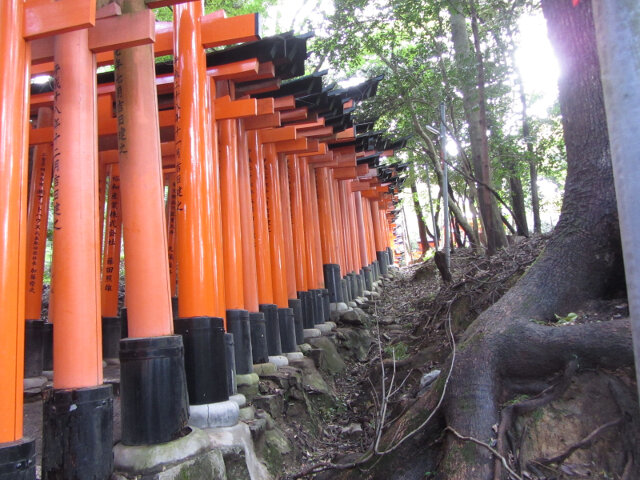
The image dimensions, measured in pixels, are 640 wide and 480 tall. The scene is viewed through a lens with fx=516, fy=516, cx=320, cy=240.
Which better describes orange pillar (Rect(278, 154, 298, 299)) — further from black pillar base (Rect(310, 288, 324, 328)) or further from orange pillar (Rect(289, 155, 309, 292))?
black pillar base (Rect(310, 288, 324, 328))

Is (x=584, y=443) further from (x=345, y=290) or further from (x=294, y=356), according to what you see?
(x=345, y=290)

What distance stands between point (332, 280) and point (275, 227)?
344 centimetres

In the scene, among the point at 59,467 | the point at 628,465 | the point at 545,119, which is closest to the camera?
the point at 628,465

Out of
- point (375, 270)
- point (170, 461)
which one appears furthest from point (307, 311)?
point (375, 270)

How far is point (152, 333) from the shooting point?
405cm

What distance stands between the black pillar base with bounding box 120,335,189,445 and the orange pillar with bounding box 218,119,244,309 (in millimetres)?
1929

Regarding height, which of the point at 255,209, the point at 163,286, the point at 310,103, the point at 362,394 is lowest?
the point at 362,394

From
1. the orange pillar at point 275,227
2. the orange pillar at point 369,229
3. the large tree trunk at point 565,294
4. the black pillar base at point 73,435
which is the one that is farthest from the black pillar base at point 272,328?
the orange pillar at point 369,229

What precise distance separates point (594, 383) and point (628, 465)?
56 centimetres

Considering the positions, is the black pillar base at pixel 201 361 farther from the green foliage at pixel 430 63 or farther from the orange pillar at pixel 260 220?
the green foliage at pixel 430 63

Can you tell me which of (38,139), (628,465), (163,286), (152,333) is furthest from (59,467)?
(38,139)

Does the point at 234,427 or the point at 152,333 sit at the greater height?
the point at 152,333

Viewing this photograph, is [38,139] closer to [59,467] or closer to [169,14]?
[59,467]

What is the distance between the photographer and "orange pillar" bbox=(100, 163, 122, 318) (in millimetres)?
8070
